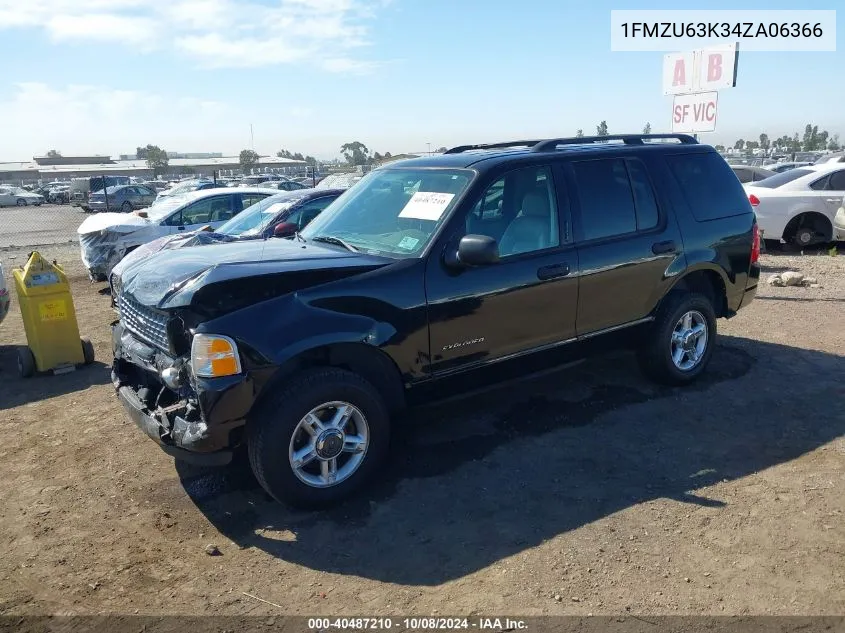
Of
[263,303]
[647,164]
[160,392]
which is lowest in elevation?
[160,392]

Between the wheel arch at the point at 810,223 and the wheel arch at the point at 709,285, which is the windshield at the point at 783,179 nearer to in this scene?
the wheel arch at the point at 810,223

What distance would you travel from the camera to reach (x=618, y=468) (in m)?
4.21

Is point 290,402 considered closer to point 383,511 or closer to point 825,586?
point 383,511

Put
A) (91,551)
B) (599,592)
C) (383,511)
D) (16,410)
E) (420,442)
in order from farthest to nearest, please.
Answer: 1. (16,410)
2. (420,442)
3. (383,511)
4. (91,551)
5. (599,592)

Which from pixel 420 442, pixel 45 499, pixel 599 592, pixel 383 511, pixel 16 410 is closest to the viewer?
pixel 599 592

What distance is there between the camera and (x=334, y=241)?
14.7ft

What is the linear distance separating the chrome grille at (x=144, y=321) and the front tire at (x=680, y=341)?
3681mm

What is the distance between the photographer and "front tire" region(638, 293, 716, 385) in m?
5.29

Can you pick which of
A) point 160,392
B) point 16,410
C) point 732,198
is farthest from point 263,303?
point 732,198

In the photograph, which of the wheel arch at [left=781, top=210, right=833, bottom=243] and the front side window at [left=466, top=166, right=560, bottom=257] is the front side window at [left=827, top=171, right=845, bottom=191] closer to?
the wheel arch at [left=781, top=210, right=833, bottom=243]

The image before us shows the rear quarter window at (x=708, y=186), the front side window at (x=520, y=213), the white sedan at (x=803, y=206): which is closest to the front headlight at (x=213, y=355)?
the front side window at (x=520, y=213)

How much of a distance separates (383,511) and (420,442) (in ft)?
3.03

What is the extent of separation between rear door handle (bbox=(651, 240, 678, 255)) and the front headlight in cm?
330

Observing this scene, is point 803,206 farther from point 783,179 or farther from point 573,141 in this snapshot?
point 573,141
